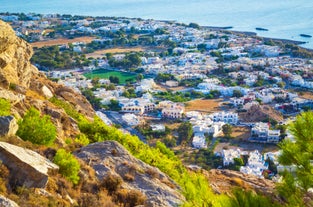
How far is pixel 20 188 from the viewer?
17.1 ft

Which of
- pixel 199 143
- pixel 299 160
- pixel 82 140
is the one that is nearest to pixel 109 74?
pixel 199 143

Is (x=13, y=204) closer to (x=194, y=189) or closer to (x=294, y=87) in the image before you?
(x=194, y=189)

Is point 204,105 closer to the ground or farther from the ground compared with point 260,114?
closer to the ground

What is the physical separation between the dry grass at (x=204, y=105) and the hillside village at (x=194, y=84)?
2.7 inches

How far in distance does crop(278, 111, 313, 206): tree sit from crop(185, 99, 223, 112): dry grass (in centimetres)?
2352

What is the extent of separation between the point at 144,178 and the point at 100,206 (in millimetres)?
1720

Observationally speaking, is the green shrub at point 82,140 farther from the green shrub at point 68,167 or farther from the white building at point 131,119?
the white building at point 131,119

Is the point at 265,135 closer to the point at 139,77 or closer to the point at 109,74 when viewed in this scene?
the point at 139,77

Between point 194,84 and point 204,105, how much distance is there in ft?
16.8

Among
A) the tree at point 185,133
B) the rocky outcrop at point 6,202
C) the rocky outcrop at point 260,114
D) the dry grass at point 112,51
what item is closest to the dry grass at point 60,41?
the dry grass at point 112,51

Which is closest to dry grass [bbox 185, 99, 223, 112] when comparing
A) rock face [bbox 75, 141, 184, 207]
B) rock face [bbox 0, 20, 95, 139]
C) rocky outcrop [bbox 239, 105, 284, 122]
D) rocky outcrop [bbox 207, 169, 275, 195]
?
rocky outcrop [bbox 239, 105, 284, 122]

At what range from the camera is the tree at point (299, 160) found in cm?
362

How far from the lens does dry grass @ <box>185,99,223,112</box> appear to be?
27766mm

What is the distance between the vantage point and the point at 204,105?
2858 centimetres
